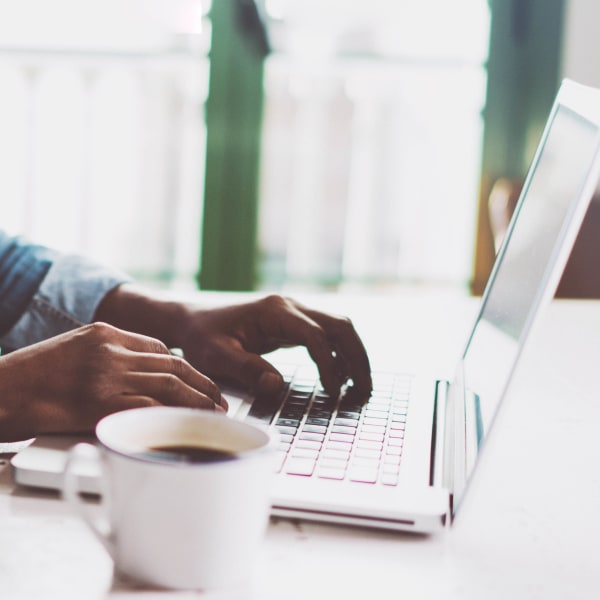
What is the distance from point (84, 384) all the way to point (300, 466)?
17 centimetres

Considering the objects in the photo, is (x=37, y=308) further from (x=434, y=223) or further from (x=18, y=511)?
(x=434, y=223)

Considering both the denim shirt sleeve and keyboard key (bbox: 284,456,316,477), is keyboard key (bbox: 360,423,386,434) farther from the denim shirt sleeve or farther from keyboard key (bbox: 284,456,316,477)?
the denim shirt sleeve

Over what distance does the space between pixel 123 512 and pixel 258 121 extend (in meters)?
2.40

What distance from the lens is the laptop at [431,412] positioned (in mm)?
497

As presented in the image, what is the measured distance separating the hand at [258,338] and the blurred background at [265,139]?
69.8 inches

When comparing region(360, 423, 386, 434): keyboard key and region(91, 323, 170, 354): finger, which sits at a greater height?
region(91, 323, 170, 354): finger

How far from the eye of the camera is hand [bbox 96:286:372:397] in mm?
775

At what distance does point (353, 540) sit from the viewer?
483mm

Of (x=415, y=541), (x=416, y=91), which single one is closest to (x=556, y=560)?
(x=415, y=541)

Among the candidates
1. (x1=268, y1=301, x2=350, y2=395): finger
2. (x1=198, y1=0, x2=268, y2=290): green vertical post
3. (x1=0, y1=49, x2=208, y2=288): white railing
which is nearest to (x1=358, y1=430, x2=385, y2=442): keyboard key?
(x1=268, y1=301, x2=350, y2=395): finger

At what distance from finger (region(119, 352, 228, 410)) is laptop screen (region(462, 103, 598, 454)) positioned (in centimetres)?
21

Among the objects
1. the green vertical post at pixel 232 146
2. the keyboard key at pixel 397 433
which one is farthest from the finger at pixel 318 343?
the green vertical post at pixel 232 146

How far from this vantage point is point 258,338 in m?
0.87

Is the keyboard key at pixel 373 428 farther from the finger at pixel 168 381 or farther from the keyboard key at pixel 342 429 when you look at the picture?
the finger at pixel 168 381
